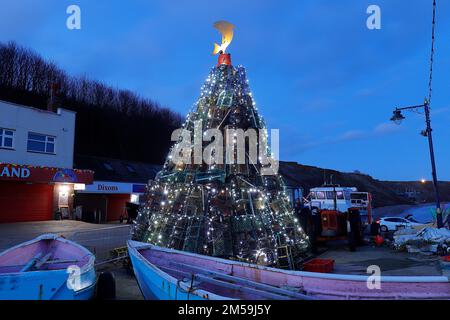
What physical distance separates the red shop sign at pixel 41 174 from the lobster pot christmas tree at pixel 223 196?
1153 centimetres

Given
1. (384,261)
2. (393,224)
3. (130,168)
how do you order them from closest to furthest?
(384,261), (393,224), (130,168)

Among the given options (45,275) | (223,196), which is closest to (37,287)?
(45,275)

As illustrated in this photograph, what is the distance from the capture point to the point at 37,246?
835 cm

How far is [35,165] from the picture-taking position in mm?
20625

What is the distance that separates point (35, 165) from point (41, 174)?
5.05 ft

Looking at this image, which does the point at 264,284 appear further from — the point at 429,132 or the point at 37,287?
the point at 429,132

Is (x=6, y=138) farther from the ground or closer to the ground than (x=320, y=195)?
farther from the ground

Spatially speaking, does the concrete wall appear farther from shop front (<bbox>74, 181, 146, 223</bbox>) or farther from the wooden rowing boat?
the wooden rowing boat

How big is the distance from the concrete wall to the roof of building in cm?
470

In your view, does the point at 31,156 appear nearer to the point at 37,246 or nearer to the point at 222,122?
the point at 37,246

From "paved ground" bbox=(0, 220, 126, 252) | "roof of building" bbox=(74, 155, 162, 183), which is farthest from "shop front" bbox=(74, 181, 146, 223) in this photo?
"paved ground" bbox=(0, 220, 126, 252)

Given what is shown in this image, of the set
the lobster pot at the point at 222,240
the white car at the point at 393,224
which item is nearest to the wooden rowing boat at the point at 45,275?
the lobster pot at the point at 222,240

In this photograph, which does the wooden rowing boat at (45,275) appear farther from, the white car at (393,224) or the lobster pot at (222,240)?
the white car at (393,224)
